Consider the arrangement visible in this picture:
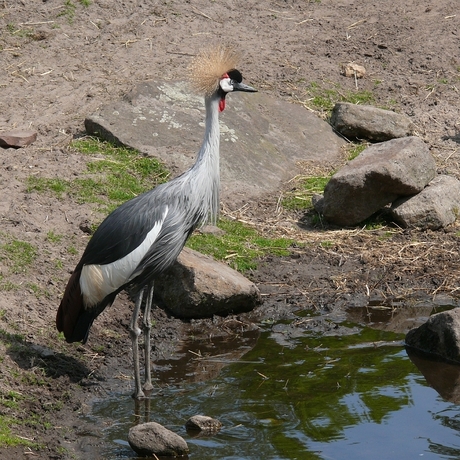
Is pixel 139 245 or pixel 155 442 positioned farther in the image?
pixel 139 245

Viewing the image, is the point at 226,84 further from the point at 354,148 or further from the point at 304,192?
the point at 354,148

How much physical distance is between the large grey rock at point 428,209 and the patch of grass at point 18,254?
10.1ft

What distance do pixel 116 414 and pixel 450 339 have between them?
2.06 m

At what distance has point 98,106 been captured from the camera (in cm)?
845

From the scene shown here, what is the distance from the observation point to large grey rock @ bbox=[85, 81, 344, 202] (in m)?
8.00

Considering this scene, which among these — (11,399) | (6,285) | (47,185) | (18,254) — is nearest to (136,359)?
(11,399)

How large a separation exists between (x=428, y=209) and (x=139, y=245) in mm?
3129

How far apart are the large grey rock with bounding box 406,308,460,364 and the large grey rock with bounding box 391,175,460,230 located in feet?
6.17

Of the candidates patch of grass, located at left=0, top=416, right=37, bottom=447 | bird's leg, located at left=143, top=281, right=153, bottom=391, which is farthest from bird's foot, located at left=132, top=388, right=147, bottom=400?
patch of grass, located at left=0, top=416, right=37, bottom=447

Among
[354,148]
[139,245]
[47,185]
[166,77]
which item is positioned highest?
[166,77]

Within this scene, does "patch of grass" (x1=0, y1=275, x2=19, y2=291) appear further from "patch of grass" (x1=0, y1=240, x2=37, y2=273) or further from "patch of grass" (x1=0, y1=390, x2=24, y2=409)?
"patch of grass" (x1=0, y1=390, x2=24, y2=409)

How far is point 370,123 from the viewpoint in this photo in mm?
8805

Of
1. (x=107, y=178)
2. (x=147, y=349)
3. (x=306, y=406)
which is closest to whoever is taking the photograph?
(x=306, y=406)

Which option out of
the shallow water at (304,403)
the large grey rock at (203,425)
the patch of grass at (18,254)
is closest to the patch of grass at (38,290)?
the patch of grass at (18,254)
